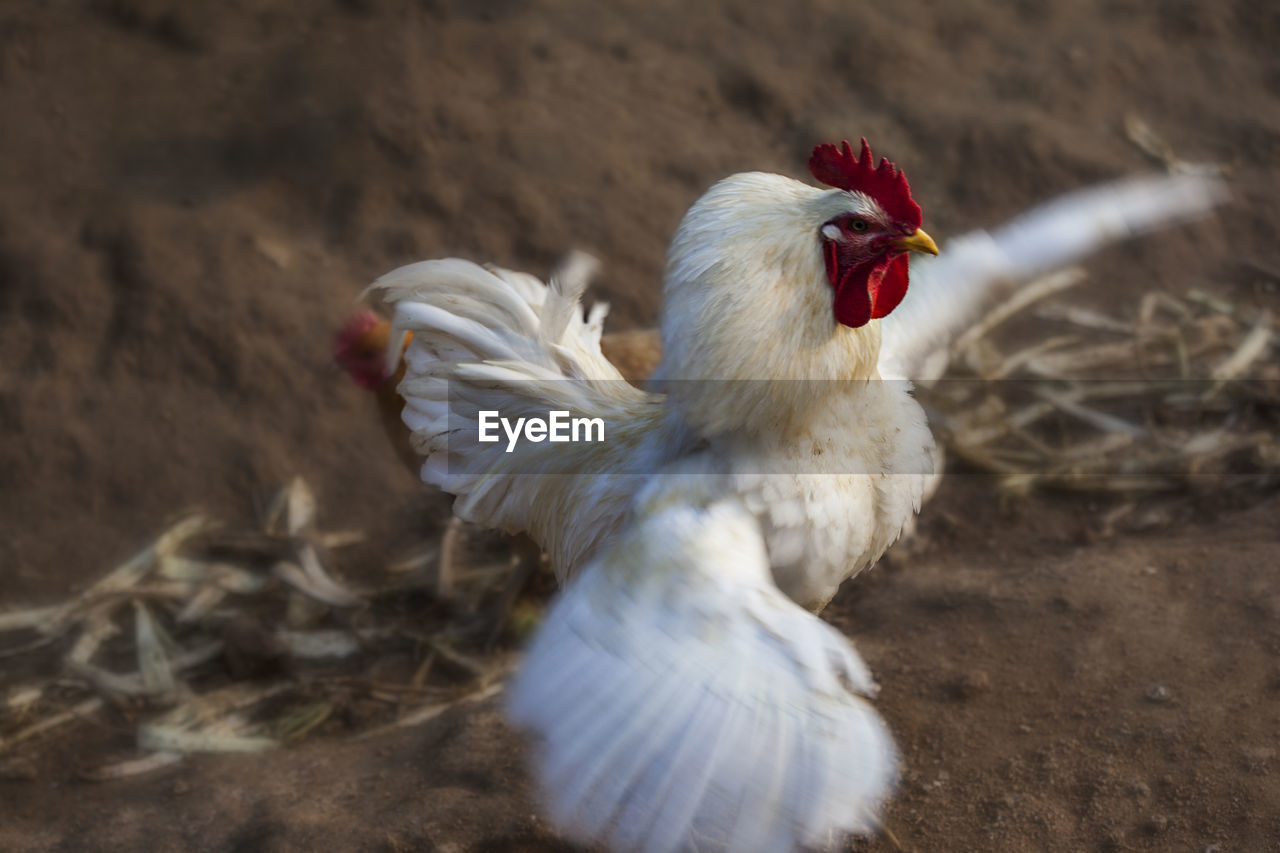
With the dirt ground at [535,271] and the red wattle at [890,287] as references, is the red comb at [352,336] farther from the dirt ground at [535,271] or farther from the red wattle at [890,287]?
the red wattle at [890,287]

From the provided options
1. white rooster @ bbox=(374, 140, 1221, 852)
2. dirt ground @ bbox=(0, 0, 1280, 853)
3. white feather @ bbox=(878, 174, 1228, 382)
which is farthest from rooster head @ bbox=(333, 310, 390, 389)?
white feather @ bbox=(878, 174, 1228, 382)

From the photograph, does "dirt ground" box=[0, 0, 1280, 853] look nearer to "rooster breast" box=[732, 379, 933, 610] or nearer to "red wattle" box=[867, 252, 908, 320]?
"rooster breast" box=[732, 379, 933, 610]

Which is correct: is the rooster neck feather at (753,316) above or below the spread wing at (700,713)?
above

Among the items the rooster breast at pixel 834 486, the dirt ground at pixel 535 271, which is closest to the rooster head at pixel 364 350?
the dirt ground at pixel 535 271

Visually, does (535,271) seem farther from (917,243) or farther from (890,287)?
(917,243)

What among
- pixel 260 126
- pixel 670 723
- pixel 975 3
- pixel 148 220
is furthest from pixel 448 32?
pixel 670 723

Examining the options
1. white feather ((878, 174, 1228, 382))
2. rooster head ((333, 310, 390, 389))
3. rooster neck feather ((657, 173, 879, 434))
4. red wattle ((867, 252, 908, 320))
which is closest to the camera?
rooster neck feather ((657, 173, 879, 434))

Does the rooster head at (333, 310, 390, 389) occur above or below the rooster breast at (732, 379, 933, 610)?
above
